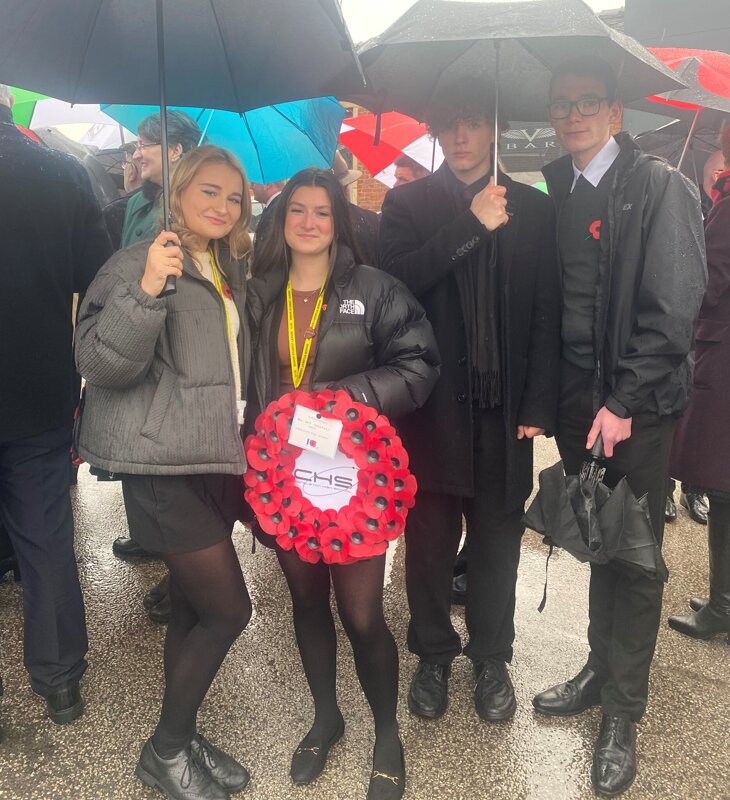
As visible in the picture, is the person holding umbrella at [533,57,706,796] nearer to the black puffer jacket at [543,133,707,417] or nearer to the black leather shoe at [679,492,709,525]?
the black puffer jacket at [543,133,707,417]

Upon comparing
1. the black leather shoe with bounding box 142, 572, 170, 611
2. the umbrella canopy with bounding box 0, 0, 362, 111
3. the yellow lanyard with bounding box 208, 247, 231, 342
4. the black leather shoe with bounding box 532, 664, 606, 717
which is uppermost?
the umbrella canopy with bounding box 0, 0, 362, 111

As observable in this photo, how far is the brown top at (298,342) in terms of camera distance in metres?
2.16

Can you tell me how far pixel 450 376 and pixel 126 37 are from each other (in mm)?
1605

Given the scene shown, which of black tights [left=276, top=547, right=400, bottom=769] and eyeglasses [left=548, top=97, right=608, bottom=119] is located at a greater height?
eyeglasses [left=548, top=97, right=608, bottom=119]

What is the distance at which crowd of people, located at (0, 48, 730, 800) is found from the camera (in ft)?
6.43

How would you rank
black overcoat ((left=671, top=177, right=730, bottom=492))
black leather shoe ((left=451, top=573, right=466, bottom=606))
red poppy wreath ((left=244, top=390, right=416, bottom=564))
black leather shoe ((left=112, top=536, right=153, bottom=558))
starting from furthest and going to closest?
black leather shoe ((left=112, top=536, right=153, bottom=558)) → black leather shoe ((left=451, top=573, right=466, bottom=606)) → black overcoat ((left=671, top=177, right=730, bottom=492)) → red poppy wreath ((left=244, top=390, right=416, bottom=564))

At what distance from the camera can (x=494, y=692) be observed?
258cm

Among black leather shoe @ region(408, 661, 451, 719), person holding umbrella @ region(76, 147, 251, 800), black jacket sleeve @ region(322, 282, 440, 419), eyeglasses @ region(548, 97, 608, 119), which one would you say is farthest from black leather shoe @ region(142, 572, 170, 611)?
eyeglasses @ region(548, 97, 608, 119)

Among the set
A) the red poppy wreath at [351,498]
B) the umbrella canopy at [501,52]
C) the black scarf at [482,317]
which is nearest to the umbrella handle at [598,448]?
the black scarf at [482,317]

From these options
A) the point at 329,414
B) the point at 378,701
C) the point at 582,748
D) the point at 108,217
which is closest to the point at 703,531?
the point at 582,748

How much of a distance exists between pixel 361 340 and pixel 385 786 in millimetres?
1466

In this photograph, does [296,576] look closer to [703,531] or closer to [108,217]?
[108,217]

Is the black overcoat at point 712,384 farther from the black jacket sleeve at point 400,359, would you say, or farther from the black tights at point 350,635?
the black tights at point 350,635

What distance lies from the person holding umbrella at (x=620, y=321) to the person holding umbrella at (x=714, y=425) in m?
0.86
